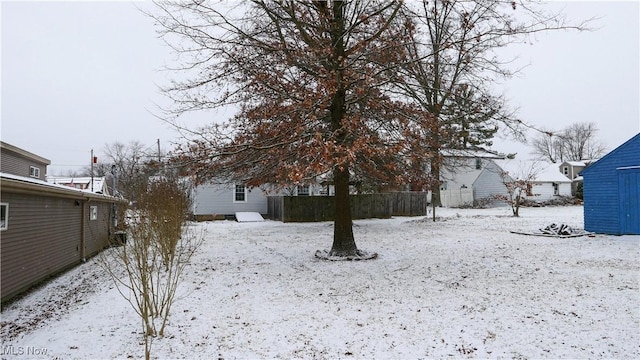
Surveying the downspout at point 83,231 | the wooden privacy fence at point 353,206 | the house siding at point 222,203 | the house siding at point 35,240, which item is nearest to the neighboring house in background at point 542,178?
the wooden privacy fence at point 353,206

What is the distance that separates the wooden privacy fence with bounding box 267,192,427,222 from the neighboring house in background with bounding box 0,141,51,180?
1140 centimetres

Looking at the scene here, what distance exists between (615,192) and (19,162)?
21393mm

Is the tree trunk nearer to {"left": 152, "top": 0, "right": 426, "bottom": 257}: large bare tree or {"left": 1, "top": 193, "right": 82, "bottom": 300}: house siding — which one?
{"left": 152, "top": 0, "right": 426, "bottom": 257}: large bare tree

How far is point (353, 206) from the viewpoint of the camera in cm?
2277

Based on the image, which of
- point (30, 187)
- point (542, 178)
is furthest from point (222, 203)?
point (542, 178)

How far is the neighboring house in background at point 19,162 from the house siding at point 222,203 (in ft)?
27.6

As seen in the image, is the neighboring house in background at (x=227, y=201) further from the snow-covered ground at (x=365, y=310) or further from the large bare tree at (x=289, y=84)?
the large bare tree at (x=289, y=84)

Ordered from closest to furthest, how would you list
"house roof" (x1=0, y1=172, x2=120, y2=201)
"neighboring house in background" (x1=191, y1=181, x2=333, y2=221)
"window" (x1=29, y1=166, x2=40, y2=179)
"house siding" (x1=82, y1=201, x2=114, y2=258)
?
"house roof" (x1=0, y1=172, x2=120, y2=201)
"house siding" (x1=82, y1=201, x2=114, y2=258)
"window" (x1=29, y1=166, x2=40, y2=179)
"neighboring house in background" (x1=191, y1=181, x2=333, y2=221)

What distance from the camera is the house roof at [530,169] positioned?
33125mm

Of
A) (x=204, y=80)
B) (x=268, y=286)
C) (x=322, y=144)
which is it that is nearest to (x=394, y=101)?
(x=322, y=144)

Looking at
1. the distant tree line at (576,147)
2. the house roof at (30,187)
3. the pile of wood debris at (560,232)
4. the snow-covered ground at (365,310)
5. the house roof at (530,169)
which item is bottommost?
the snow-covered ground at (365,310)

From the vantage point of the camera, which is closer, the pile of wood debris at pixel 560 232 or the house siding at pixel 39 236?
the house siding at pixel 39 236

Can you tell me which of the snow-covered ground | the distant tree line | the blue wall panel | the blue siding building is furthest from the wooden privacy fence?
the distant tree line

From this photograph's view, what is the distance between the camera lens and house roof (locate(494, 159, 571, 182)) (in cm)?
3312
